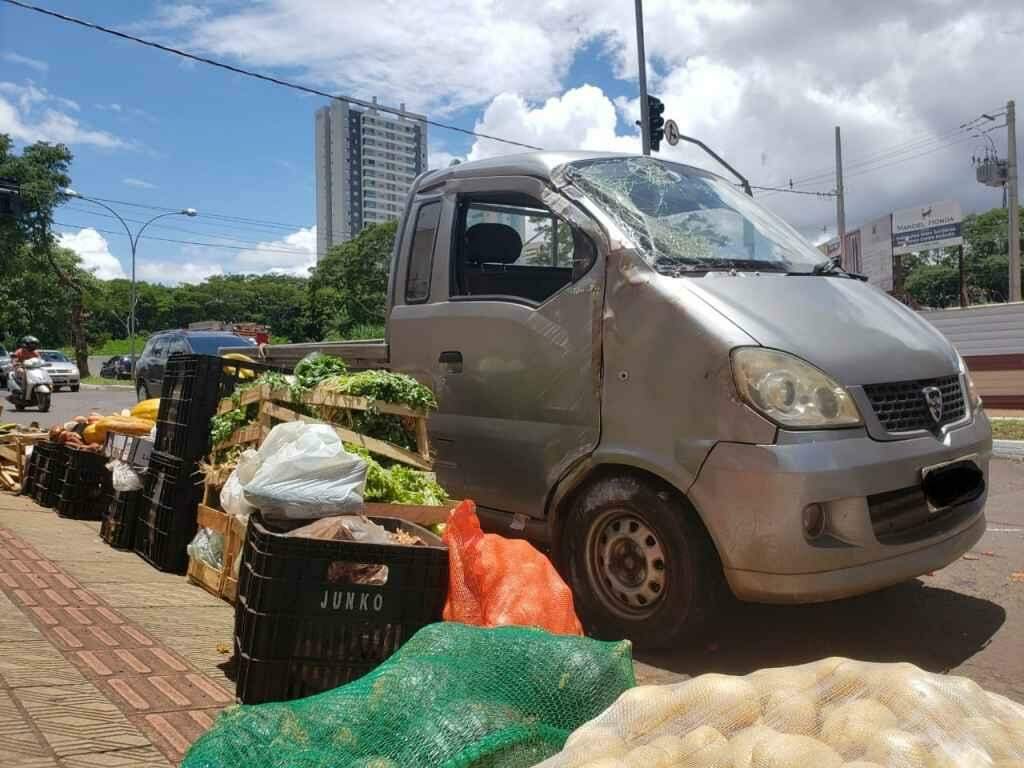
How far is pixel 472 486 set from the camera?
499cm

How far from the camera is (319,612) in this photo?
10.5ft

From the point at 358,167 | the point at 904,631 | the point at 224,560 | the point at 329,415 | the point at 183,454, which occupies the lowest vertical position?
the point at 904,631

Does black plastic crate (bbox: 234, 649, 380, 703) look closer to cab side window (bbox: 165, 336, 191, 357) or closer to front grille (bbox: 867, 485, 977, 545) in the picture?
front grille (bbox: 867, 485, 977, 545)

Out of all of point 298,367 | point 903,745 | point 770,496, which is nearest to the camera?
point 903,745

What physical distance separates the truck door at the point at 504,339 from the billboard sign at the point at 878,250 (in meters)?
45.4

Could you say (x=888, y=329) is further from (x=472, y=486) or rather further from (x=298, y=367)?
(x=298, y=367)

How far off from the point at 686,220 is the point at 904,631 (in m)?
2.23

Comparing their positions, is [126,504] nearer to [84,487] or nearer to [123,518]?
[123,518]

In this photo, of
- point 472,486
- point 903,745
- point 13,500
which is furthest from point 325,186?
point 903,745

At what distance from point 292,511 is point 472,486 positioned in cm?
132

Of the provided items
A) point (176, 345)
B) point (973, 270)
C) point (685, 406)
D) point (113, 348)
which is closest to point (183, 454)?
point (685, 406)

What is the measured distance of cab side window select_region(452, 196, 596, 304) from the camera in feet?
17.5

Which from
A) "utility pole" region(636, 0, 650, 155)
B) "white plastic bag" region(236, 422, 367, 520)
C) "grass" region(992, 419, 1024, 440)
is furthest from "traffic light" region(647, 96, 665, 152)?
"white plastic bag" region(236, 422, 367, 520)

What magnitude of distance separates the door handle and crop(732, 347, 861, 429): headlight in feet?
5.86
